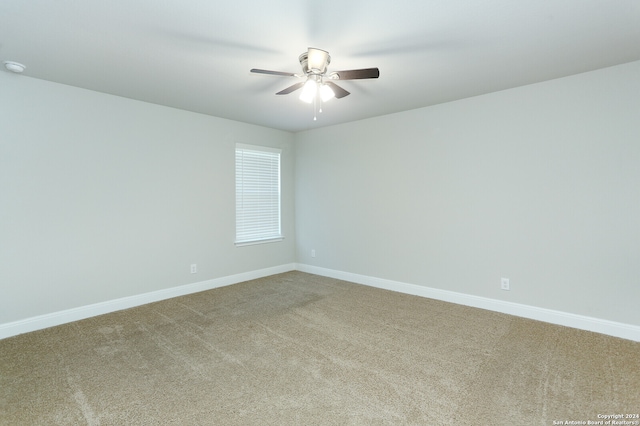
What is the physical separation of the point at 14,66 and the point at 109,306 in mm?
2485

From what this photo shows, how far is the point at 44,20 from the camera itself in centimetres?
206

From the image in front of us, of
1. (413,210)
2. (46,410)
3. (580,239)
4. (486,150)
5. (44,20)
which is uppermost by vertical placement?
(44,20)

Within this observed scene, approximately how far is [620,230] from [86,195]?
209 inches

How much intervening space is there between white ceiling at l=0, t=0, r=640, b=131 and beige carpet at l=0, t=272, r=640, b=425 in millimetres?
2461

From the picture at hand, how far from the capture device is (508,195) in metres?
3.41

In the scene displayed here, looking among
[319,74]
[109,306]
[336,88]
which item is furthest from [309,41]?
[109,306]

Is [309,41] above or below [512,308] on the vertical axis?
above

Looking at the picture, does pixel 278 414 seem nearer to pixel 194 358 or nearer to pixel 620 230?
pixel 194 358

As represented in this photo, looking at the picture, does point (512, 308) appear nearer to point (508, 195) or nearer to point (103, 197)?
point (508, 195)

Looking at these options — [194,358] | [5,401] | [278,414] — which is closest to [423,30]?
[278,414]

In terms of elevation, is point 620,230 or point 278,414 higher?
point 620,230

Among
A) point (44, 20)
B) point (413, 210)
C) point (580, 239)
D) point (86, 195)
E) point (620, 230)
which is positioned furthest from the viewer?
point (413, 210)

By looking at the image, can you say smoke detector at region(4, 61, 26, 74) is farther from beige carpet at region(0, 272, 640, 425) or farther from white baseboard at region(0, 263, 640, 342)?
beige carpet at region(0, 272, 640, 425)

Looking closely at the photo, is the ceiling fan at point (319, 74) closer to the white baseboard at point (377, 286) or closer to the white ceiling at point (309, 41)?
the white ceiling at point (309, 41)
